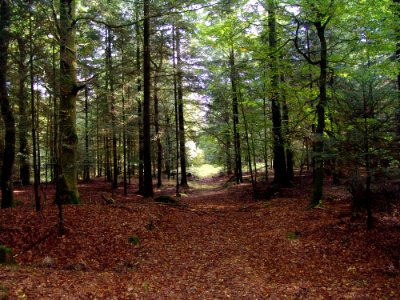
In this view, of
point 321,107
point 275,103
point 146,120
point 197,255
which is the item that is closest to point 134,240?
point 197,255

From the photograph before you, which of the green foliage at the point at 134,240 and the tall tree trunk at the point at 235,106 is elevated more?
the tall tree trunk at the point at 235,106

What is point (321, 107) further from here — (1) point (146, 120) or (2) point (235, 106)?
(2) point (235, 106)

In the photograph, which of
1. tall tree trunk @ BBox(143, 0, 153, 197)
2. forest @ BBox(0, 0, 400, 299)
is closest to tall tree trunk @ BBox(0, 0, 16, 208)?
forest @ BBox(0, 0, 400, 299)

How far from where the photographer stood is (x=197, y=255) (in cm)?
755

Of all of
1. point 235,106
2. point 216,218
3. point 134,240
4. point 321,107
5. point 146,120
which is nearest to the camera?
point 134,240

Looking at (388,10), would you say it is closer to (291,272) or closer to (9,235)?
(291,272)

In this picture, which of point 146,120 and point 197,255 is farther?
point 146,120

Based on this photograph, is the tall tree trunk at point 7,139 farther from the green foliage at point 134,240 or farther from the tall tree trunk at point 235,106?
the tall tree trunk at point 235,106

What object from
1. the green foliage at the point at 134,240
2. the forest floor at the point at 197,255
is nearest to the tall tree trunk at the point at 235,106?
the forest floor at the point at 197,255

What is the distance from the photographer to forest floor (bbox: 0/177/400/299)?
5277 mm

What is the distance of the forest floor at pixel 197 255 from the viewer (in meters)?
5.28

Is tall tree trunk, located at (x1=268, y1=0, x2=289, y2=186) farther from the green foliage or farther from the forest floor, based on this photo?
the green foliage

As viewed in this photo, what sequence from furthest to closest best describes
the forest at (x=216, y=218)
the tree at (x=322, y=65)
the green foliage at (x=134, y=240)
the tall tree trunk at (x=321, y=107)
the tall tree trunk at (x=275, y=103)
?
the tall tree trunk at (x=275, y=103)
the tall tree trunk at (x=321, y=107)
the tree at (x=322, y=65)
the green foliage at (x=134, y=240)
the forest at (x=216, y=218)

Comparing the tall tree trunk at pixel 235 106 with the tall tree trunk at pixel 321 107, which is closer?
the tall tree trunk at pixel 321 107
